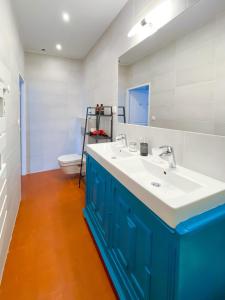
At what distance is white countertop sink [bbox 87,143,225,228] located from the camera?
0.82 m

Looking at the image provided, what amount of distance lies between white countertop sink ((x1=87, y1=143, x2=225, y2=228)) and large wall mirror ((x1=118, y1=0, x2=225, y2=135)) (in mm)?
335

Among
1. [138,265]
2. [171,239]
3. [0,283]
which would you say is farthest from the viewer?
[0,283]

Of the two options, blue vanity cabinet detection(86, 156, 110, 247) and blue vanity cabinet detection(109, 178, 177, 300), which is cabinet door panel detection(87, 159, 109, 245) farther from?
blue vanity cabinet detection(109, 178, 177, 300)

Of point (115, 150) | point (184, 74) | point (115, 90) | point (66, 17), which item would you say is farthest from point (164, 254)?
point (66, 17)

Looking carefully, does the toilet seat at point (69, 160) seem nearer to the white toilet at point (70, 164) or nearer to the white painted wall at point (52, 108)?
the white toilet at point (70, 164)

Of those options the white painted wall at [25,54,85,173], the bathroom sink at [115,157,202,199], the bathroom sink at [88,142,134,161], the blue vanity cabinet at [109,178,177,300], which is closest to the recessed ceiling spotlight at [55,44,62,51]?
the white painted wall at [25,54,85,173]

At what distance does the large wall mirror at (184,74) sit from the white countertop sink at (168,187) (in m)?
0.33

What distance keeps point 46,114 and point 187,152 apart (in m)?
3.46

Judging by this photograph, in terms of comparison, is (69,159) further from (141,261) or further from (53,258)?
(141,261)

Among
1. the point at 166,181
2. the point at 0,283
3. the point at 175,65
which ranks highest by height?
the point at 175,65

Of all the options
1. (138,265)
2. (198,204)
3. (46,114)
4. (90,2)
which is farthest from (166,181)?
(46,114)

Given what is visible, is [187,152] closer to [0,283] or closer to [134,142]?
[134,142]

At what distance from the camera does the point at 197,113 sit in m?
1.30

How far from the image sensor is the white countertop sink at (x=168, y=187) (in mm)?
820
